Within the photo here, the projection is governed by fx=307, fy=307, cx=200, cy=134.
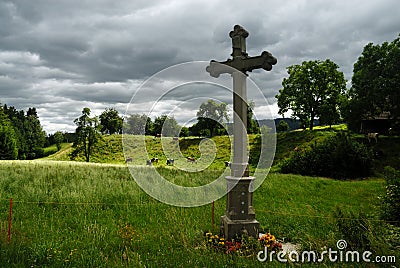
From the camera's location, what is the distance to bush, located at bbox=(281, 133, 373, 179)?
1977 cm

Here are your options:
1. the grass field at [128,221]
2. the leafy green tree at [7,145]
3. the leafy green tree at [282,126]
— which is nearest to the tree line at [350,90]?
the leafy green tree at [282,126]

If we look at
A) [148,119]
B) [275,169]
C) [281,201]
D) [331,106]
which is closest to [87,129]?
[275,169]

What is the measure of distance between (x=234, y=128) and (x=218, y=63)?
4.42 ft

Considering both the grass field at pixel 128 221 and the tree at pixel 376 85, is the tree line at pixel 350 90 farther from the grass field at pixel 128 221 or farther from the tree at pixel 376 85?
the grass field at pixel 128 221

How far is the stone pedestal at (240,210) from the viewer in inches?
220

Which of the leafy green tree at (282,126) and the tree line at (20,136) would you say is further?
the tree line at (20,136)

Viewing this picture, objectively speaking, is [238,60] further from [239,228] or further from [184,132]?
[239,228]

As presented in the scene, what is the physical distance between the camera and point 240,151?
580 cm

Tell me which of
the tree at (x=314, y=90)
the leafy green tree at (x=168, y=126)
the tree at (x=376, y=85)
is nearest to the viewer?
the leafy green tree at (x=168, y=126)

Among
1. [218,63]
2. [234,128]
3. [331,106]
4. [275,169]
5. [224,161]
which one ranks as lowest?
[275,169]

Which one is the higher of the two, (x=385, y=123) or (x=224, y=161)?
(x=385, y=123)

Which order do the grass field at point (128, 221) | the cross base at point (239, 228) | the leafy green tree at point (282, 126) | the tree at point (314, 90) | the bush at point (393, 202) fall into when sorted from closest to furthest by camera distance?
the grass field at point (128, 221) < the cross base at point (239, 228) < the bush at point (393, 202) < the tree at point (314, 90) < the leafy green tree at point (282, 126)

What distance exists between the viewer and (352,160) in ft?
64.5

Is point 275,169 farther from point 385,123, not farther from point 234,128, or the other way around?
point 234,128
